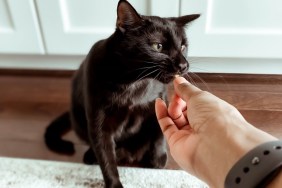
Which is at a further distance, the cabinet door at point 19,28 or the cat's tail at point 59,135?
the cabinet door at point 19,28

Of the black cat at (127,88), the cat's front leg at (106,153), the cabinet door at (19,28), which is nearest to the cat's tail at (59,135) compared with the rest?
the black cat at (127,88)

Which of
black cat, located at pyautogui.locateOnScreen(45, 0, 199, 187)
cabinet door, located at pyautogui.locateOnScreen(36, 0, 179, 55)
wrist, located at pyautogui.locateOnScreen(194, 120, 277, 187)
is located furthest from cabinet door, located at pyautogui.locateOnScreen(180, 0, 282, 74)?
wrist, located at pyautogui.locateOnScreen(194, 120, 277, 187)

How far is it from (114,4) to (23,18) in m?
0.37

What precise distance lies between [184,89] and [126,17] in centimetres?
21

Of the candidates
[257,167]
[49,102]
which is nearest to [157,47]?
[257,167]

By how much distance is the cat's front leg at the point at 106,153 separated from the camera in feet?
2.99

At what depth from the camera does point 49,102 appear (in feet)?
4.52

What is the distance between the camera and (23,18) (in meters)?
1.33

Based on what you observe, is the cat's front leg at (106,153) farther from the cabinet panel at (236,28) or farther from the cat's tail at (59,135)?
the cabinet panel at (236,28)

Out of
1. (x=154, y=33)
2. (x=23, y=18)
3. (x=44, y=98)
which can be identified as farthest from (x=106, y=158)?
(x=23, y=18)

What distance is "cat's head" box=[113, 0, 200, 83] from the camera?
0.77 meters

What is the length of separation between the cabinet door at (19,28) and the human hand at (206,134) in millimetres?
759

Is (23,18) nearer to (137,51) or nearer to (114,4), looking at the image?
(114,4)

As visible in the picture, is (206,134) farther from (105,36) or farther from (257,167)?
(105,36)
